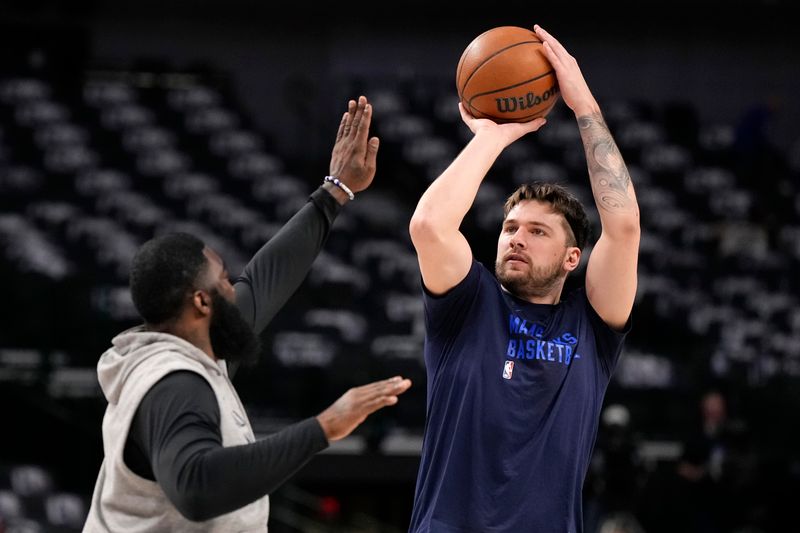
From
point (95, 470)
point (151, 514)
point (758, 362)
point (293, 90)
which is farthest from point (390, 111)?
point (151, 514)

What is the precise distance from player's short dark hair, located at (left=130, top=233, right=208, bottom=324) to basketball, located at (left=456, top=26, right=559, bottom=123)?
105 centimetres

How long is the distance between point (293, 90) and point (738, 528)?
11.0 m

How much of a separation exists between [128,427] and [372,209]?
12762 millimetres

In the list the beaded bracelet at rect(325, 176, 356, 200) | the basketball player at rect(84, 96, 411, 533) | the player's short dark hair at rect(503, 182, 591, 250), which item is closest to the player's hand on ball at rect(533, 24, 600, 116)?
the player's short dark hair at rect(503, 182, 591, 250)

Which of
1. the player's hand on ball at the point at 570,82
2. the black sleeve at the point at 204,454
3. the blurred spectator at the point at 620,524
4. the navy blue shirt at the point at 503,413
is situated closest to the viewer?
the black sleeve at the point at 204,454

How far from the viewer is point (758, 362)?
36.4 feet

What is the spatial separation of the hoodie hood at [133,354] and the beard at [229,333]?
7 centimetres

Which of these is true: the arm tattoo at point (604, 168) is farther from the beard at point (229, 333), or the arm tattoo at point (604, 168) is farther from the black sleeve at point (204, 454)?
the black sleeve at point (204, 454)

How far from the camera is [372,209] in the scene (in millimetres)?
15438

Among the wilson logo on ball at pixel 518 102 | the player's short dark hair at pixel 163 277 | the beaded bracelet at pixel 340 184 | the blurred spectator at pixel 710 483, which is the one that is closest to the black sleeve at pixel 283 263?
the beaded bracelet at pixel 340 184

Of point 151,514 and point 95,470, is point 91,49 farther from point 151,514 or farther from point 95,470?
point 151,514

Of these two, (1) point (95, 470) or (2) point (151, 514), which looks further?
(1) point (95, 470)

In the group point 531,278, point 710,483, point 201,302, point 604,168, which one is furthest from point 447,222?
point 710,483

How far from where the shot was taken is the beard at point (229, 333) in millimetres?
2949
